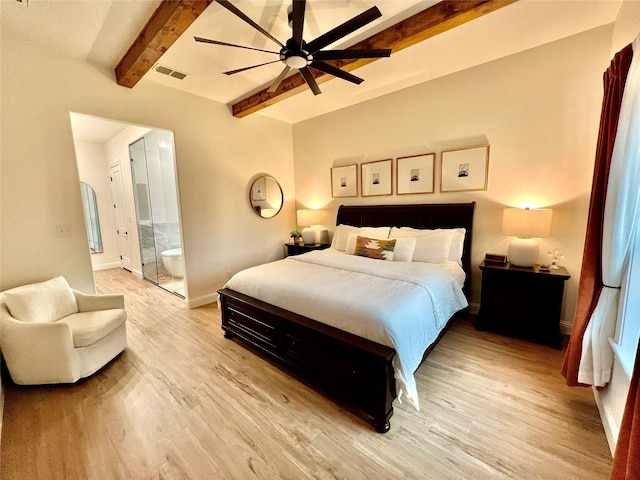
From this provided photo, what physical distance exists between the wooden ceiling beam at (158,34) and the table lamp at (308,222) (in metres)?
2.73

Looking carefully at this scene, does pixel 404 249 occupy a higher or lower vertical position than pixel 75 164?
lower

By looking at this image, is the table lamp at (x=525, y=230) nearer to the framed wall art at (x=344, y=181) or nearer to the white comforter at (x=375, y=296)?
the white comforter at (x=375, y=296)

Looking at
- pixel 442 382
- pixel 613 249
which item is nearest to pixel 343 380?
pixel 442 382

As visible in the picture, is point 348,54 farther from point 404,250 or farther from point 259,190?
point 259,190

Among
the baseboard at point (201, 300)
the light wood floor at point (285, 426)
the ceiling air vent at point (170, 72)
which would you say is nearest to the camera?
the light wood floor at point (285, 426)

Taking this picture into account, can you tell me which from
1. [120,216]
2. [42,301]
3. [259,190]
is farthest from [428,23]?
[120,216]

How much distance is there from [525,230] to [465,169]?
1.00 meters

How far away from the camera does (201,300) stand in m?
3.72

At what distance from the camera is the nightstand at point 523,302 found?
2.43 m

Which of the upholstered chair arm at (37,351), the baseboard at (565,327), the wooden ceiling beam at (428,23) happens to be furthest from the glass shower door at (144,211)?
the baseboard at (565,327)

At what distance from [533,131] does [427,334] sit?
8.07 feet

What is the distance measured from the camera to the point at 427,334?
6.31 ft

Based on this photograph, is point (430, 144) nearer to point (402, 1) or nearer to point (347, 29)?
Result: point (402, 1)

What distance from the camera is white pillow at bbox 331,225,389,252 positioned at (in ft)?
11.2
